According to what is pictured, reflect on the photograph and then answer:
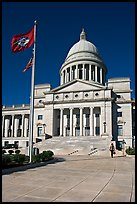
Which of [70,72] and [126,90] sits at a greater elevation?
[70,72]

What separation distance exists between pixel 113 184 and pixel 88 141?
41.9 m

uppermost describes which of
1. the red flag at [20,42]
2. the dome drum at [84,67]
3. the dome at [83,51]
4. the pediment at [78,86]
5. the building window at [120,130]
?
the dome at [83,51]

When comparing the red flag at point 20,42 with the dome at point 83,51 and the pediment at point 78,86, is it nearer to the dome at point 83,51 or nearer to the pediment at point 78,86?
the pediment at point 78,86

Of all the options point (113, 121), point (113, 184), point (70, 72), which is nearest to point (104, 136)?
point (113, 121)

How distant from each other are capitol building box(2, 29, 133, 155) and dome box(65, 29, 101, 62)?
10.3 m

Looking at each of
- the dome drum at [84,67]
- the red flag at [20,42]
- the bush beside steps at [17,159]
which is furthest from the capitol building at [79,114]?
the red flag at [20,42]

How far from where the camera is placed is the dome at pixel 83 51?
266ft

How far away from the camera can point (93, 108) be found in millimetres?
62344

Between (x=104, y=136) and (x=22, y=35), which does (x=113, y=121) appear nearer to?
(x=104, y=136)

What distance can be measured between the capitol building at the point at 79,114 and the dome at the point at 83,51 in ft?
33.7

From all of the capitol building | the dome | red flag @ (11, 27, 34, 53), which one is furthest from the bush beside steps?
the dome

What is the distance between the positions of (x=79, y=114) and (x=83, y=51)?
2840 cm

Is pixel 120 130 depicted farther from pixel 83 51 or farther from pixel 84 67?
pixel 83 51

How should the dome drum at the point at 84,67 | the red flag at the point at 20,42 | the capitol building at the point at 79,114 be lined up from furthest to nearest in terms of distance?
the dome drum at the point at 84,67 < the capitol building at the point at 79,114 < the red flag at the point at 20,42
